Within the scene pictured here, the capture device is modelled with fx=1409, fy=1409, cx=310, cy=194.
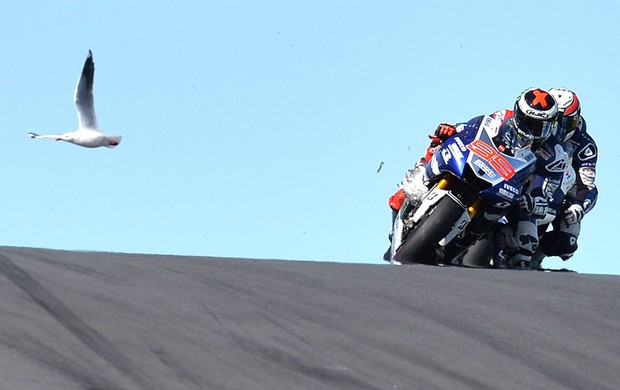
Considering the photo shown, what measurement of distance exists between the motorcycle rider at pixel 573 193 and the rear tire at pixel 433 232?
1.44m

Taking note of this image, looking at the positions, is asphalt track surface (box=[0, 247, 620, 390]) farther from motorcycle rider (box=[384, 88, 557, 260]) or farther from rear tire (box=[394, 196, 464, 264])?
motorcycle rider (box=[384, 88, 557, 260])

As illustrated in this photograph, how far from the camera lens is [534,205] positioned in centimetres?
1142

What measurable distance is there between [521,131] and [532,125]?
0.10 metres

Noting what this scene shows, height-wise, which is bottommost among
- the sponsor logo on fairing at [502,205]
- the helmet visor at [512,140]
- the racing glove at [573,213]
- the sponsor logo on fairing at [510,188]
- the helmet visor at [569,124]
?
the sponsor logo on fairing at [502,205]

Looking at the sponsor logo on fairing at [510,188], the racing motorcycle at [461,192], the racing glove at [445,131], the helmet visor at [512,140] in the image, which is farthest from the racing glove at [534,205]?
the racing glove at [445,131]

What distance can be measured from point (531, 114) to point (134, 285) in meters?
5.72

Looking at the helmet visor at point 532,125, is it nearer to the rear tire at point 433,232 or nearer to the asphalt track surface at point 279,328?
the rear tire at point 433,232

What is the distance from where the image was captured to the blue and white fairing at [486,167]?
10906 millimetres

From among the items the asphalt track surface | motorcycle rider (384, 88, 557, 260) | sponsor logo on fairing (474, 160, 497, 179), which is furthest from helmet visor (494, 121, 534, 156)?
the asphalt track surface

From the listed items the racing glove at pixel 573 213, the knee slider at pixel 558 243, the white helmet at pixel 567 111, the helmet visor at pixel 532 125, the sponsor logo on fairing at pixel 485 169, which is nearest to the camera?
the sponsor logo on fairing at pixel 485 169

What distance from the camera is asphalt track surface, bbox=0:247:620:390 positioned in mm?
4852

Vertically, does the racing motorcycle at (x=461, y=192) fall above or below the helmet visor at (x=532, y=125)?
below

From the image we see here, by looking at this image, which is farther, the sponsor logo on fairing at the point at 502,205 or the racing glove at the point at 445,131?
the racing glove at the point at 445,131

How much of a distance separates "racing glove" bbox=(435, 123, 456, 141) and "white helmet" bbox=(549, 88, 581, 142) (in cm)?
93
